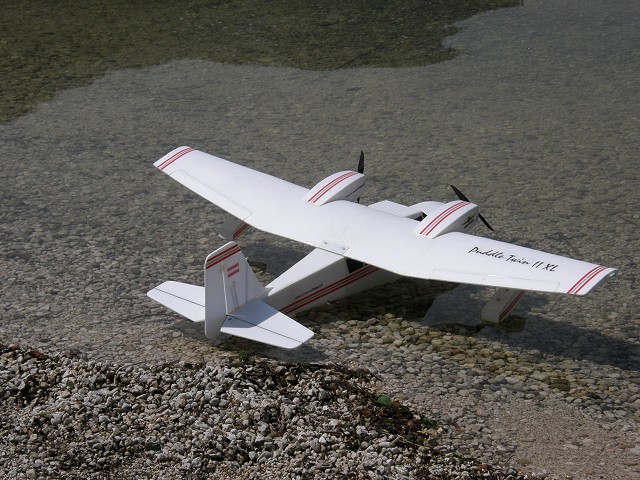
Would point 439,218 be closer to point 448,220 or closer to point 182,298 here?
point 448,220

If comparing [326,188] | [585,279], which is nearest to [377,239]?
[326,188]

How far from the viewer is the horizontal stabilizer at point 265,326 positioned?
13750mm

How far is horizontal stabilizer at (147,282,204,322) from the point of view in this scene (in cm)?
1435

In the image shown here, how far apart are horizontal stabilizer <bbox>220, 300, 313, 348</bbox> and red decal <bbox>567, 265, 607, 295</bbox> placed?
13.6ft

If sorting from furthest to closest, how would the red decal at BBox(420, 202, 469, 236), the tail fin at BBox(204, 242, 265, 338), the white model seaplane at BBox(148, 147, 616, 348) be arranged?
the red decal at BBox(420, 202, 469, 236) → the white model seaplane at BBox(148, 147, 616, 348) → the tail fin at BBox(204, 242, 265, 338)

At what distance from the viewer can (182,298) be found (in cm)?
A: 1467

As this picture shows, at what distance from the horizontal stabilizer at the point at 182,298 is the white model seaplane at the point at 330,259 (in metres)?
0.02

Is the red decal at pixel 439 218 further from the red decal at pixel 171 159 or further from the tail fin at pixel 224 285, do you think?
the red decal at pixel 171 159

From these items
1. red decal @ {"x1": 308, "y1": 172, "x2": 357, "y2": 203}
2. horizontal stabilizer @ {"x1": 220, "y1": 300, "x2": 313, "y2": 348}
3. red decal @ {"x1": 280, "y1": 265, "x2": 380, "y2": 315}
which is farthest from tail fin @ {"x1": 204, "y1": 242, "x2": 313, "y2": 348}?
red decal @ {"x1": 308, "y1": 172, "x2": 357, "y2": 203}

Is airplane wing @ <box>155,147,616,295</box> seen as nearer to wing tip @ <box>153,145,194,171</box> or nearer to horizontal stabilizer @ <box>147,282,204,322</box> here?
wing tip @ <box>153,145,194,171</box>

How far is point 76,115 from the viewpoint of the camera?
26.3 meters

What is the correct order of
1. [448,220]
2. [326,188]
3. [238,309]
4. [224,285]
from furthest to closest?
[326,188]
[448,220]
[238,309]
[224,285]

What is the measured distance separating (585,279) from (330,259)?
4.64 meters

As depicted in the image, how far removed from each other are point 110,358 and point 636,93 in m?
19.1
